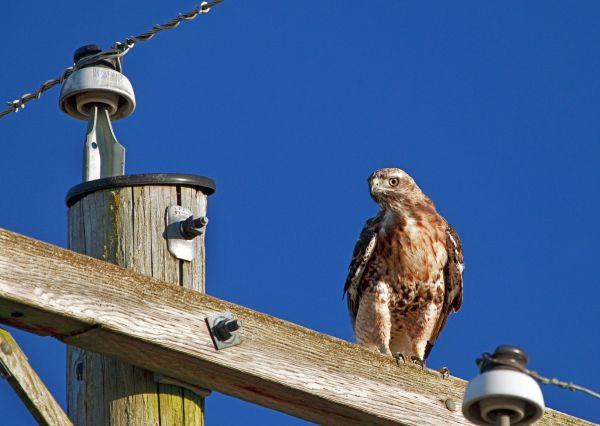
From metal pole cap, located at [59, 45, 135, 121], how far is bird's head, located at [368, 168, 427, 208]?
3.84 metres

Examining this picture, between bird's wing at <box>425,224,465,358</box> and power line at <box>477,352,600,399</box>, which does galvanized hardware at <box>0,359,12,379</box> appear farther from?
bird's wing at <box>425,224,465,358</box>

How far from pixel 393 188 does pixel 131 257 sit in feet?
15.2

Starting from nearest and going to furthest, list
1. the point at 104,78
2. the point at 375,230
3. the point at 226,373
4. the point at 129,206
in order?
the point at 226,373 < the point at 129,206 < the point at 104,78 < the point at 375,230

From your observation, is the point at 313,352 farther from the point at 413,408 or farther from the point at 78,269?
the point at 78,269

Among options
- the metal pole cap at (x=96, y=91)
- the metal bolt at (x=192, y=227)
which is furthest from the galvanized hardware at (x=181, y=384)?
the metal pole cap at (x=96, y=91)

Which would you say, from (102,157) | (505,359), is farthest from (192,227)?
(505,359)

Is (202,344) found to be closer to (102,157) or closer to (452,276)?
(102,157)

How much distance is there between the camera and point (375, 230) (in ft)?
29.8

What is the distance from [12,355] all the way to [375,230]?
16.1 ft

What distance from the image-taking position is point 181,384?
15.6 feet

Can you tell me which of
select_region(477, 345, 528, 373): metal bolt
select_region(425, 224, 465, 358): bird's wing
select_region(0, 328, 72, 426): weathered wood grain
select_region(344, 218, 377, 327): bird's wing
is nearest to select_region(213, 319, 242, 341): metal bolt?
select_region(0, 328, 72, 426): weathered wood grain

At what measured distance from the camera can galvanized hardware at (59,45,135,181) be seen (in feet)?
17.7

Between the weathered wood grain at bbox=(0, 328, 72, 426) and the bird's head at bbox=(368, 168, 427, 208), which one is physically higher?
the bird's head at bbox=(368, 168, 427, 208)

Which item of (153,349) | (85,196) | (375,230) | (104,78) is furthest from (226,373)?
(375,230)
